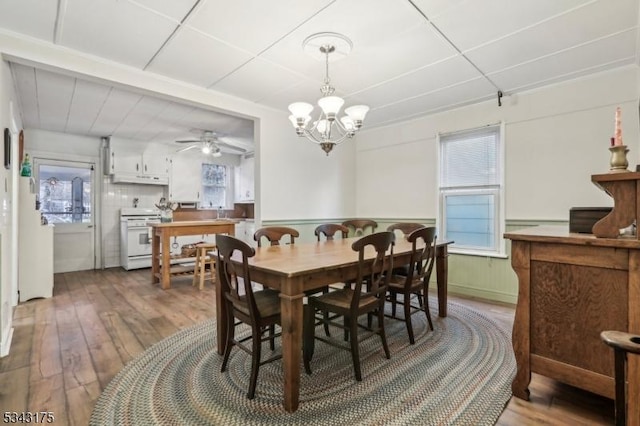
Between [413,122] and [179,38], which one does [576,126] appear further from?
[179,38]

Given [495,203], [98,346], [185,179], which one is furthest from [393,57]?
[185,179]

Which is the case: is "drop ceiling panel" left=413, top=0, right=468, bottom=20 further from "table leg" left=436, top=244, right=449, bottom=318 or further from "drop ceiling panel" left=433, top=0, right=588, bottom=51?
"table leg" left=436, top=244, right=449, bottom=318

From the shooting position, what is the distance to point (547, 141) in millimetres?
3332

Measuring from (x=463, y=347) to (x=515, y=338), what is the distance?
2.43ft

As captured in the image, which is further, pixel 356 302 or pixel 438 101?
pixel 438 101

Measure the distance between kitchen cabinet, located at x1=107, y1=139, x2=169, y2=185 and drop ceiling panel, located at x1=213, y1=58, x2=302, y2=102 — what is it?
130 inches

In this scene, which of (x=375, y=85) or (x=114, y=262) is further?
(x=114, y=262)

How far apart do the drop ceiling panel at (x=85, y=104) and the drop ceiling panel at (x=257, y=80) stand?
4.42 feet

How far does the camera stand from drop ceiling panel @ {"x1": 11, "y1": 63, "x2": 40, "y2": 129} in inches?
116

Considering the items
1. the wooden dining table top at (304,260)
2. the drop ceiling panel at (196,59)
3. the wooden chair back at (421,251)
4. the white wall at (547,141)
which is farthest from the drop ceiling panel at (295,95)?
the wooden chair back at (421,251)

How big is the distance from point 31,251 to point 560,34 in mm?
5737

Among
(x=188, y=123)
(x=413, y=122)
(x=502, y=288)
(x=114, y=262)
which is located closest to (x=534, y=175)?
(x=502, y=288)

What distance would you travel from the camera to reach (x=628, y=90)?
9.53ft

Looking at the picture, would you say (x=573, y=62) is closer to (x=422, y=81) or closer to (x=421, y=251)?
(x=422, y=81)
